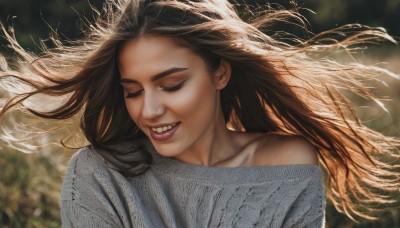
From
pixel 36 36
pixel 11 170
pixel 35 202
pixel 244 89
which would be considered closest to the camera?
pixel 244 89

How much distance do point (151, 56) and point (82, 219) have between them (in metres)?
0.68

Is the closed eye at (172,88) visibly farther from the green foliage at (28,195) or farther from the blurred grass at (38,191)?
the green foliage at (28,195)

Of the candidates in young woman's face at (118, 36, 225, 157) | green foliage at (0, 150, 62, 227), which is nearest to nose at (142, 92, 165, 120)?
young woman's face at (118, 36, 225, 157)

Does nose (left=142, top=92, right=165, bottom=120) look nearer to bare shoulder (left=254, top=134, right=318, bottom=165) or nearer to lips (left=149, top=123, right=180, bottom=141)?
lips (left=149, top=123, right=180, bottom=141)

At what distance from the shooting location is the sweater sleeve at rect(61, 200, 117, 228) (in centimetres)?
341

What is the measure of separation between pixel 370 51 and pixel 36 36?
8245mm

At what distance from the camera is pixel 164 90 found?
3264 mm

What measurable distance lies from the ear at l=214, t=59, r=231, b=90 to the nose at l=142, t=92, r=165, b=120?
375mm

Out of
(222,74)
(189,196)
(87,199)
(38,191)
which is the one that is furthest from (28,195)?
Result: (222,74)

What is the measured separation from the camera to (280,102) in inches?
147

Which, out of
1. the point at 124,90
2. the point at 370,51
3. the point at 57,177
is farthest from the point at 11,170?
the point at 370,51

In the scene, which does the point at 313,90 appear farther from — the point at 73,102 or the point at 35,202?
the point at 35,202

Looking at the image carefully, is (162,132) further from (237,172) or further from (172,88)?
(237,172)

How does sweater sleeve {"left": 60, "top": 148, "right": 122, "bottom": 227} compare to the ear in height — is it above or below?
below
